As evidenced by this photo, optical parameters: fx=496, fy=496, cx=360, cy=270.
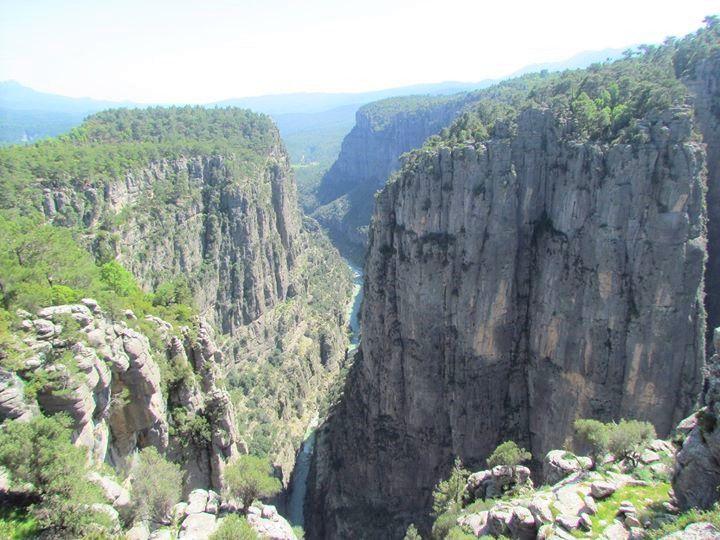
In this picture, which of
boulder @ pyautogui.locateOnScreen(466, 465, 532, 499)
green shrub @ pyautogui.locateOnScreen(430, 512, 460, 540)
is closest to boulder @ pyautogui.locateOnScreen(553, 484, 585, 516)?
boulder @ pyautogui.locateOnScreen(466, 465, 532, 499)

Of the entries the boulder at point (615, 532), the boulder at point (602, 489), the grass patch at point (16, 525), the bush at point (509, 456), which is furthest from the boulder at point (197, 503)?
the bush at point (509, 456)

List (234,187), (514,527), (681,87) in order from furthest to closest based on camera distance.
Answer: (234,187), (681,87), (514,527)

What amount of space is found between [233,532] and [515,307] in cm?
3033

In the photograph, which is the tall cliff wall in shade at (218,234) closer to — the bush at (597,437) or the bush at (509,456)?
the bush at (509,456)

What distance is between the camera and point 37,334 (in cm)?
1908

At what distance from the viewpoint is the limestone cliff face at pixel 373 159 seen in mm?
155125

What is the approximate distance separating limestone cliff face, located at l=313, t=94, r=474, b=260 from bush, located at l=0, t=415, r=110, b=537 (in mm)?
129879

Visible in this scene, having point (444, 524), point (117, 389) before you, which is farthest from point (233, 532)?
point (444, 524)

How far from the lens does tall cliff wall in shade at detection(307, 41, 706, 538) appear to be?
110ft

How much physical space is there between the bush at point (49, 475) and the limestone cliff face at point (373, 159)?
130m

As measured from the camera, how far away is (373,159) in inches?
7569

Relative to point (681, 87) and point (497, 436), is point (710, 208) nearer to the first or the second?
point (681, 87)

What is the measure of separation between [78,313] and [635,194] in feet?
112

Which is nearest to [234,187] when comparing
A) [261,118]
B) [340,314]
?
[340,314]
